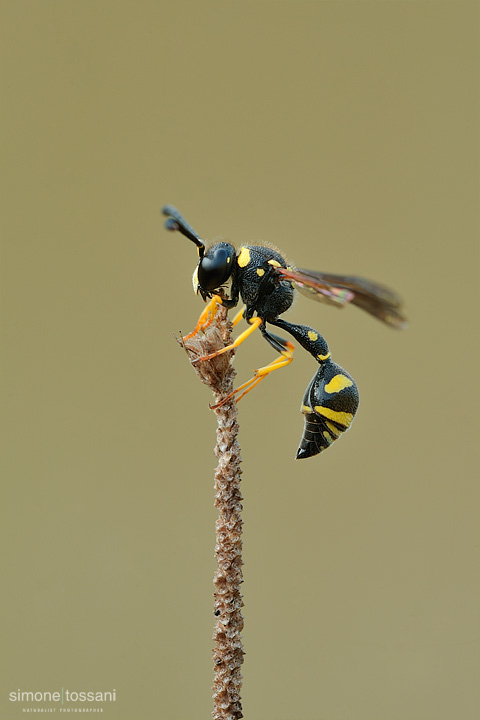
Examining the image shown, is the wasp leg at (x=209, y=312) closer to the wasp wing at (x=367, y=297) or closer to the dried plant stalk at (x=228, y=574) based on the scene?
the wasp wing at (x=367, y=297)

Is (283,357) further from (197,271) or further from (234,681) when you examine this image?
(234,681)

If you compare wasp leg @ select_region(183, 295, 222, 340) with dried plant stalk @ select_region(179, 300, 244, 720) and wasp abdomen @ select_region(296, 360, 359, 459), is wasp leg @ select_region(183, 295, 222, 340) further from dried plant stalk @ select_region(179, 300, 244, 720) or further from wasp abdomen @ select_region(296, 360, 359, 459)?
dried plant stalk @ select_region(179, 300, 244, 720)

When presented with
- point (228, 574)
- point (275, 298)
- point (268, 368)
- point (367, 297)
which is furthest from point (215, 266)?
point (228, 574)

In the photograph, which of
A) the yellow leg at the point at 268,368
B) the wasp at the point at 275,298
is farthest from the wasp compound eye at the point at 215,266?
the yellow leg at the point at 268,368

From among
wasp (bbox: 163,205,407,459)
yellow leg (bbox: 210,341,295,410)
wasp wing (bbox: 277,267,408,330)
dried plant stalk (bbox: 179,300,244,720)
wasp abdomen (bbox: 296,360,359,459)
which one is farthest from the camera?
wasp abdomen (bbox: 296,360,359,459)

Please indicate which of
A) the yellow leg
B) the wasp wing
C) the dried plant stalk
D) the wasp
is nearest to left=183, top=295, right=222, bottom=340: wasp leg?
the wasp

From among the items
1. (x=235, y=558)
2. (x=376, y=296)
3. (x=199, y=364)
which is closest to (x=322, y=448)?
(x=376, y=296)

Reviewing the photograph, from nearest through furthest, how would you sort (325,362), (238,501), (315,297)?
(238,501) → (315,297) → (325,362)
